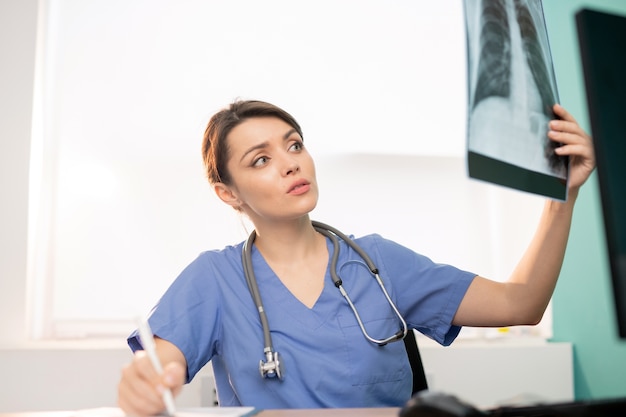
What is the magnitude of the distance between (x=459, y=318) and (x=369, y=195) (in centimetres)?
93

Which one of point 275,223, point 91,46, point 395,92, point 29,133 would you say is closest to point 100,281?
point 29,133

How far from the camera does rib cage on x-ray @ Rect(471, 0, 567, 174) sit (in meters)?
0.90

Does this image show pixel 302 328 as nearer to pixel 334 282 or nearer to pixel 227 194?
pixel 334 282

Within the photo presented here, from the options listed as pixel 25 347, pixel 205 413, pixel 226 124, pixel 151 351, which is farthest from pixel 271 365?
pixel 25 347

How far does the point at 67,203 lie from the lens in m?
2.08

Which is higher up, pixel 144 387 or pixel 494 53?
pixel 494 53

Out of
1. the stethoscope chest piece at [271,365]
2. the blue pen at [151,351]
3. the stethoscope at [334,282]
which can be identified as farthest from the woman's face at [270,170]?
the blue pen at [151,351]

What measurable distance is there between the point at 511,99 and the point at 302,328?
0.57 m

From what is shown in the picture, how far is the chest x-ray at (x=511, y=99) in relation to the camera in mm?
862

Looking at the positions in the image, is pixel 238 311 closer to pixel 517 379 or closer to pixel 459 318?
pixel 459 318

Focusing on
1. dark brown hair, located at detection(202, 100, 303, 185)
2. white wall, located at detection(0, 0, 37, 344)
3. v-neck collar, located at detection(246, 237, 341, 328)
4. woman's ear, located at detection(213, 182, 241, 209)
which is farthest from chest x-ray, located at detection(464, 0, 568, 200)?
white wall, located at detection(0, 0, 37, 344)

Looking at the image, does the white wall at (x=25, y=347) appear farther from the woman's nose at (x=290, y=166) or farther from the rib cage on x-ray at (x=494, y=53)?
the rib cage on x-ray at (x=494, y=53)

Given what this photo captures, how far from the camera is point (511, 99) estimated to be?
0.93m

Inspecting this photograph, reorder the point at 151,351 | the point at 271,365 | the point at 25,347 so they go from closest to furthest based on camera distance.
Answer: the point at 151,351, the point at 271,365, the point at 25,347
